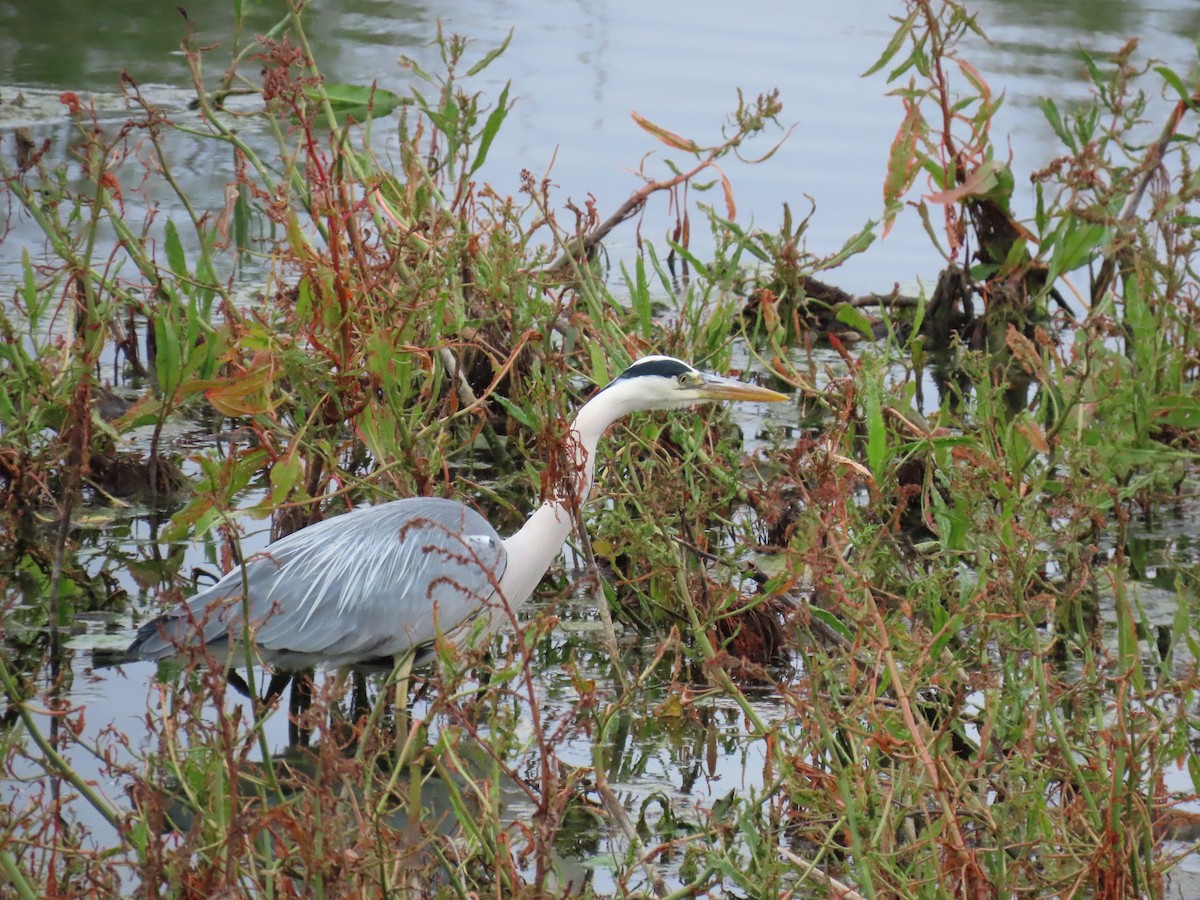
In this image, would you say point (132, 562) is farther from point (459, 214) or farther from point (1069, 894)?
point (1069, 894)

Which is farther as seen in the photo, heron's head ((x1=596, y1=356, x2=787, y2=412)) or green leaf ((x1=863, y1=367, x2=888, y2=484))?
heron's head ((x1=596, y1=356, x2=787, y2=412))

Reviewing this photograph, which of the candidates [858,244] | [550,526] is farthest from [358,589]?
[858,244]

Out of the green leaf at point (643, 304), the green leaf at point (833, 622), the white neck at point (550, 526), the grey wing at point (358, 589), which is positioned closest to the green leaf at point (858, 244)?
the green leaf at point (643, 304)

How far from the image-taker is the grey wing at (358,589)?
4.07m

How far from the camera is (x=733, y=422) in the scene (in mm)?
6000

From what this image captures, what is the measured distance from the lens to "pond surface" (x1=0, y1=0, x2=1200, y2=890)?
841cm

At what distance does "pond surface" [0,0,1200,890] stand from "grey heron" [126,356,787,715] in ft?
3.01

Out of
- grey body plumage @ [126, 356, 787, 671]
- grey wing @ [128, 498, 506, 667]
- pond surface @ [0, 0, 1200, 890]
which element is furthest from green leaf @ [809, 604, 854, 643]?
pond surface @ [0, 0, 1200, 890]

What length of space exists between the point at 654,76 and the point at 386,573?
7314 mm

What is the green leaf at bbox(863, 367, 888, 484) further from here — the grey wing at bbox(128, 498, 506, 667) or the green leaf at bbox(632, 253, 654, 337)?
the green leaf at bbox(632, 253, 654, 337)

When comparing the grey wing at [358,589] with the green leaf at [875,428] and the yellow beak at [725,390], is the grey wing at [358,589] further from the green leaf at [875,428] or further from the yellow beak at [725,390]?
the green leaf at [875,428]

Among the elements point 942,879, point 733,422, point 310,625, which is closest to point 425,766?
point 310,625

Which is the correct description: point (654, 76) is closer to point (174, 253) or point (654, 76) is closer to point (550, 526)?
point (174, 253)

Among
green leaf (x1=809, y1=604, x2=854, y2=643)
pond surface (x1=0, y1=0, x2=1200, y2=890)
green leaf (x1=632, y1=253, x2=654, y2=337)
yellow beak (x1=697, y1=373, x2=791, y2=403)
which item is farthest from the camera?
pond surface (x1=0, y1=0, x2=1200, y2=890)
